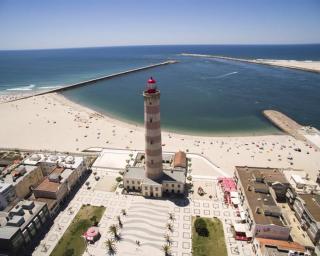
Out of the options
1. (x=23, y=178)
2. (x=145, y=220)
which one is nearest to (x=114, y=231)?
(x=145, y=220)

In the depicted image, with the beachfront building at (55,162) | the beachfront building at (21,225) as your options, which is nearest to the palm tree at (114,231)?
the beachfront building at (21,225)

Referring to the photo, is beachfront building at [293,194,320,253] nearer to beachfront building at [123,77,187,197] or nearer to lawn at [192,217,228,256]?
lawn at [192,217,228,256]

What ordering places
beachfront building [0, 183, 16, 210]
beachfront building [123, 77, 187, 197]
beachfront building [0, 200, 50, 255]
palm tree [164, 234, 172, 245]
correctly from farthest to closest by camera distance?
beachfront building [0, 183, 16, 210], beachfront building [123, 77, 187, 197], palm tree [164, 234, 172, 245], beachfront building [0, 200, 50, 255]

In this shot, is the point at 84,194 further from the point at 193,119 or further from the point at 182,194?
the point at 193,119

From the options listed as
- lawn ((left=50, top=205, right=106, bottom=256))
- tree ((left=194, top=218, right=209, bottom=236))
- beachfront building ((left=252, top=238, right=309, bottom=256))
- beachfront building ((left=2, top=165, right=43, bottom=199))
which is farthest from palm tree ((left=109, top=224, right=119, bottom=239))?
beachfront building ((left=252, top=238, right=309, bottom=256))

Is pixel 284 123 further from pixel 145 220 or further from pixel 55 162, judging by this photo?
pixel 55 162

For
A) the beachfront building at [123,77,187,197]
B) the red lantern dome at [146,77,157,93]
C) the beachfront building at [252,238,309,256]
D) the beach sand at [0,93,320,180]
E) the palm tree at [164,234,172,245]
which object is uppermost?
the red lantern dome at [146,77,157,93]

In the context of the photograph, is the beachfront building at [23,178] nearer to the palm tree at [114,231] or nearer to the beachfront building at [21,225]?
the beachfront building at [21,225]
